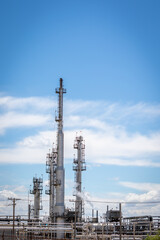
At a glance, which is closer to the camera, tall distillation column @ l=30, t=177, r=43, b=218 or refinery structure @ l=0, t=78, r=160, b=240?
refinery structure @ l=0, t=78, r=160, b=240

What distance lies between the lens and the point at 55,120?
61.0m

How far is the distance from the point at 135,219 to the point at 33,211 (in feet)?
112

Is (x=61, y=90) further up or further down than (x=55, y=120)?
further up

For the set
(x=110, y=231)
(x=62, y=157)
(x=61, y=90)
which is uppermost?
(x=61, y=90)

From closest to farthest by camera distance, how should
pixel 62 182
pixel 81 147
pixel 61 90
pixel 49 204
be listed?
pixel 62 182, pixel 61 90, pixel 81 147, pixel 49 204

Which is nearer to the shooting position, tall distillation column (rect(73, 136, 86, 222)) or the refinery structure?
the refinery structure

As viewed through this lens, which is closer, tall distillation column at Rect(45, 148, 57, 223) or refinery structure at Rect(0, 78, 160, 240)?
refinery structure at Rect(0, 78, 160, 240)

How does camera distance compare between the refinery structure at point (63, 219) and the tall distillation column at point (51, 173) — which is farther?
the tall distillation column at point (51, 173)

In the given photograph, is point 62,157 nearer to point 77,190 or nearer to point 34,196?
point 77,190

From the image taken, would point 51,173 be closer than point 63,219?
No

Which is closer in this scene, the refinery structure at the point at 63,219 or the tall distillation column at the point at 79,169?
the refinery structure at the point at 63,219

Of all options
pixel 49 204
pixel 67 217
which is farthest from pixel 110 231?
pixel 49 204

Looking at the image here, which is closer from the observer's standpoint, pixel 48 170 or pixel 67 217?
pixel 67 217

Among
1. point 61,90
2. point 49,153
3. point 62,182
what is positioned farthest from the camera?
point 49,153
